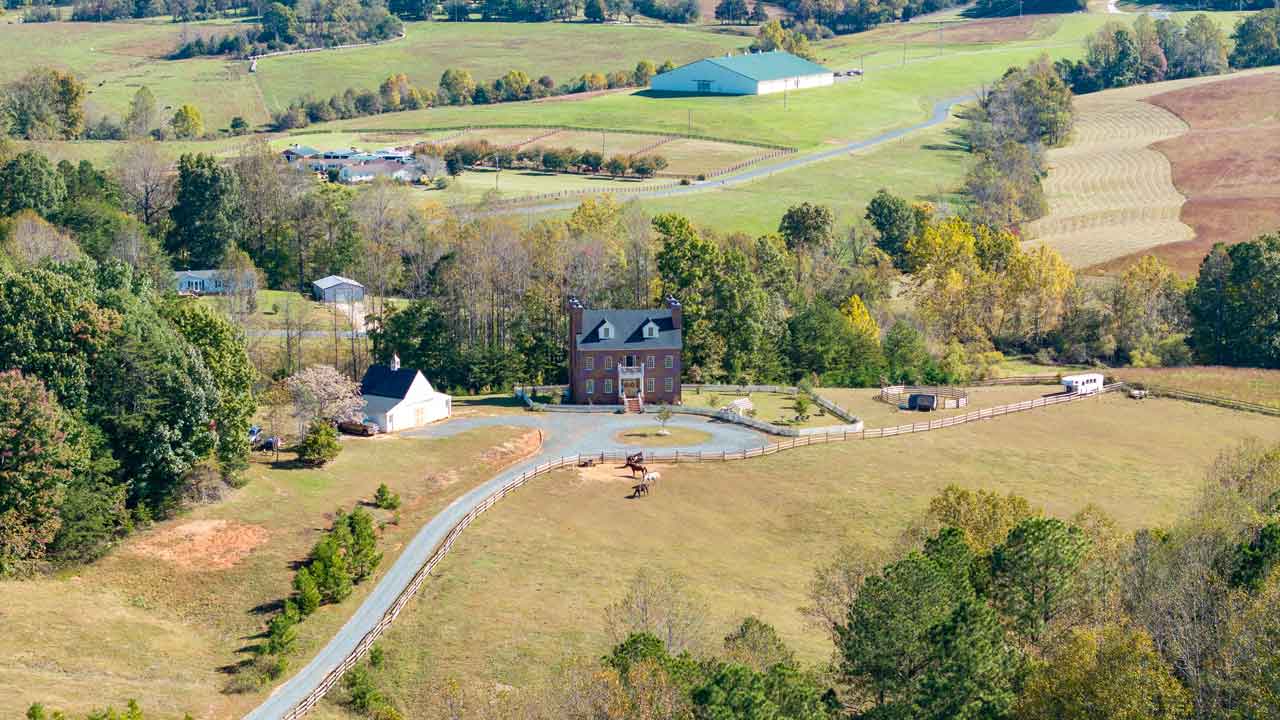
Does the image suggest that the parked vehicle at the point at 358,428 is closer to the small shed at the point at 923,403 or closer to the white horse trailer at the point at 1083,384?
the small shed at the point at 923,403

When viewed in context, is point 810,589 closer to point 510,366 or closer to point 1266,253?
point 510,366

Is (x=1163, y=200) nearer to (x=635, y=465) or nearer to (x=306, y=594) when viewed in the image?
(x=635, y=465)

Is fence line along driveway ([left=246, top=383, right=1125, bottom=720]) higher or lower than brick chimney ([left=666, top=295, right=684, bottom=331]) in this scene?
lower

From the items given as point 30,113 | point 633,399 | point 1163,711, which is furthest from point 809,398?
point 30,113

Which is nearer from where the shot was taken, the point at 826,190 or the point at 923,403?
the point at 923,403

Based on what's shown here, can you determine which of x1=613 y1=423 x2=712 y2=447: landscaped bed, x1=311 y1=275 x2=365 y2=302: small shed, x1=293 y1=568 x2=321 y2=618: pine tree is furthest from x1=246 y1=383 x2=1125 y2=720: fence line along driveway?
x1=311 y1=275 x2=365 y2=302: small shed

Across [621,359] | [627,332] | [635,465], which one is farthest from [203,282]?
[635,465]

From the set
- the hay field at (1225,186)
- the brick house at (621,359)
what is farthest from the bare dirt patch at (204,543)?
the hay field at (1225,186)

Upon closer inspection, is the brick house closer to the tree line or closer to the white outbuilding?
the white outbuilding
